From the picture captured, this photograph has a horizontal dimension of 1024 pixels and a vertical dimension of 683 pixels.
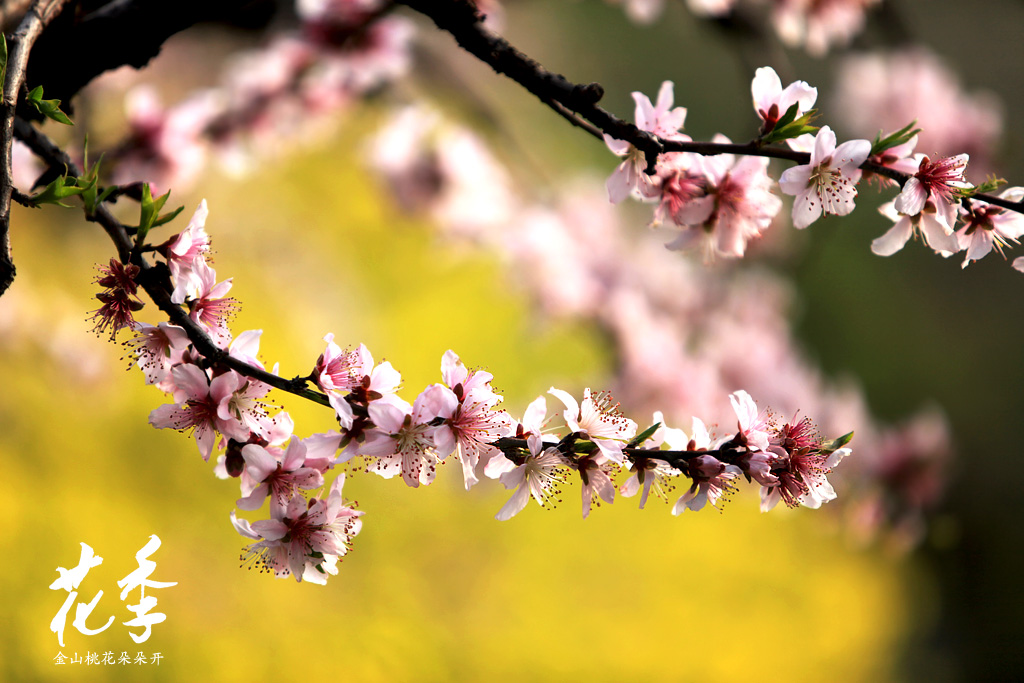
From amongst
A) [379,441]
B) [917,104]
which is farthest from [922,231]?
[917,104]

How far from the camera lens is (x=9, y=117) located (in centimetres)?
36

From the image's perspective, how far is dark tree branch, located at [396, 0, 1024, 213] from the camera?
0.44 metres

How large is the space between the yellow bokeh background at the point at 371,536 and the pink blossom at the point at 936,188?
52.1 inches

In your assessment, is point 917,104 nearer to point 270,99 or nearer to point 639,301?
point 639,301

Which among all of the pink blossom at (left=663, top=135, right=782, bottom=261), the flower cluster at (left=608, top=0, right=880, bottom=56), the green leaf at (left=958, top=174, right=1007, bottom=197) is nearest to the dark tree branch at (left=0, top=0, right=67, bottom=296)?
the pink blossom at (left=663, top=135, right=782, bottom=261)

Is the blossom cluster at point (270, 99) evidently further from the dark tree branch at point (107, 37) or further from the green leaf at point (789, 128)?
the green leaf at point (789, 128)

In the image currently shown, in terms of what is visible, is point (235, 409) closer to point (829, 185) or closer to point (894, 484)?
point (829, 185)

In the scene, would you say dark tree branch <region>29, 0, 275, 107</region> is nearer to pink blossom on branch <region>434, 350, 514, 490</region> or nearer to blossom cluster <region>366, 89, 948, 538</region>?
pink blossom on branch <region>434, 350, 514, 490</region>

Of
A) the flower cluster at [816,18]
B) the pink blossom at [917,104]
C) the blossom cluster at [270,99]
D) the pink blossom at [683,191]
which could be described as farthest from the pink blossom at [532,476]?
the pink blossom at [917,104]

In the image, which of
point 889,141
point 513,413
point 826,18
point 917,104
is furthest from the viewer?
point 513,413

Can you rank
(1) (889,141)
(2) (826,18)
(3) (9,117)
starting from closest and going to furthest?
(3) (9,117) < (1) (889,141) < (2) (826,18)

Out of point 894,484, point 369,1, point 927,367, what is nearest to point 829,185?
point 369,1

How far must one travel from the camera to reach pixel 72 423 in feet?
7.20

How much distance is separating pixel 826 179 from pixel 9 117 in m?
0.53
